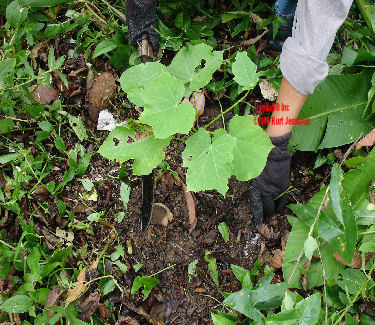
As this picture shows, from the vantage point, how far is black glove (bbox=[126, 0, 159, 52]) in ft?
6.70

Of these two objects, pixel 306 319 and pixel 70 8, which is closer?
pixel 306 319

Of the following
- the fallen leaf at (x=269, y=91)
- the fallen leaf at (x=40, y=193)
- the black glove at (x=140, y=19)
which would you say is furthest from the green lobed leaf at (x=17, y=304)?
the fallen leaf at (x=269, y=91)

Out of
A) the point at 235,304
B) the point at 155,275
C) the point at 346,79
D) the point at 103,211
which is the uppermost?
the point at 346,79

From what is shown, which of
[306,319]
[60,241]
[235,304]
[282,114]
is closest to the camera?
[306,319]

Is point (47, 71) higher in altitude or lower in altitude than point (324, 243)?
higher

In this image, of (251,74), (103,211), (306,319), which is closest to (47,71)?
(103,211)

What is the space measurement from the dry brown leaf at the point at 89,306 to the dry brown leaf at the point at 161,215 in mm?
408

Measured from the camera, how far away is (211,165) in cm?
133

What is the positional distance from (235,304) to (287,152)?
745 mm

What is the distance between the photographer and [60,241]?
6.17ft

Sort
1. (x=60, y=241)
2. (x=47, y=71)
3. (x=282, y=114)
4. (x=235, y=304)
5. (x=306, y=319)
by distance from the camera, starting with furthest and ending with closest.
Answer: (x=47, y=71), (x=60, y=241), (x=282, y=114), (x=235, y=304), (x=306, y=319)

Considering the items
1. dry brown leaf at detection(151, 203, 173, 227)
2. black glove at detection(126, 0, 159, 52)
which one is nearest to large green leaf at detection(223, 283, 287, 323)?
dry brown leaf at detection(151, 203, 173, 227)

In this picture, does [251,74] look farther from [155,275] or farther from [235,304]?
[155,275]

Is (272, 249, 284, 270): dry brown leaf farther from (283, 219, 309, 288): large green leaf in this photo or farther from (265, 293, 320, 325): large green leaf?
(265, 293, 320, 325): large green leaf
